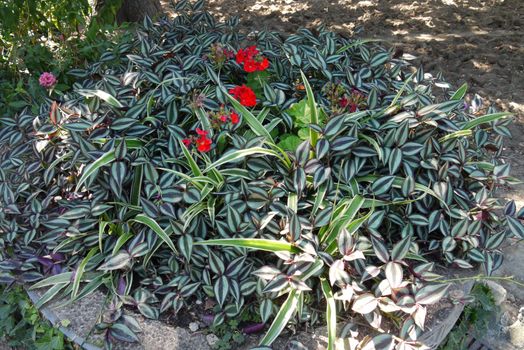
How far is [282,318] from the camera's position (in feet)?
6.67

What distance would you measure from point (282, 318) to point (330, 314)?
0.58 feet

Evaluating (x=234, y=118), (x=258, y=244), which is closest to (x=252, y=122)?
(x=234, y=118)

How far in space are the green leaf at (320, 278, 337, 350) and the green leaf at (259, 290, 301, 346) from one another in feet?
0.36

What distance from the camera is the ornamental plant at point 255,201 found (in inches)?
83.6

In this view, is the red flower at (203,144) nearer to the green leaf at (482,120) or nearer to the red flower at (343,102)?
the red flower at (343,102)

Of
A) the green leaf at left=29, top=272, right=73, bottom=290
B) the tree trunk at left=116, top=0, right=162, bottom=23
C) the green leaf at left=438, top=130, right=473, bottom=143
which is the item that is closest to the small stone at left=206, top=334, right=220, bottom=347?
the green leaf at left=29, top=272, right=73, bottom=290

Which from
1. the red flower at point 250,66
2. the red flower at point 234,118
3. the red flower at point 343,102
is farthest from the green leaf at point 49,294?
the red flower at point 343,102

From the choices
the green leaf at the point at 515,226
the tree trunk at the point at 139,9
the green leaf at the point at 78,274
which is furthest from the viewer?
the tree trunk at the point at 139,9

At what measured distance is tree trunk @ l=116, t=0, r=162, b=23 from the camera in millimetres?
4555

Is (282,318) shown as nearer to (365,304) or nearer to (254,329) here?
(254,329)

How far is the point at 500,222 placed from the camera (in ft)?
8.18

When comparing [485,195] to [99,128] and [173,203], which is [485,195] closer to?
[173,203]

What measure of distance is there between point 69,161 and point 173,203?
59 centimetres

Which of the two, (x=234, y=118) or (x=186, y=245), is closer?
(x=186, y=245)
